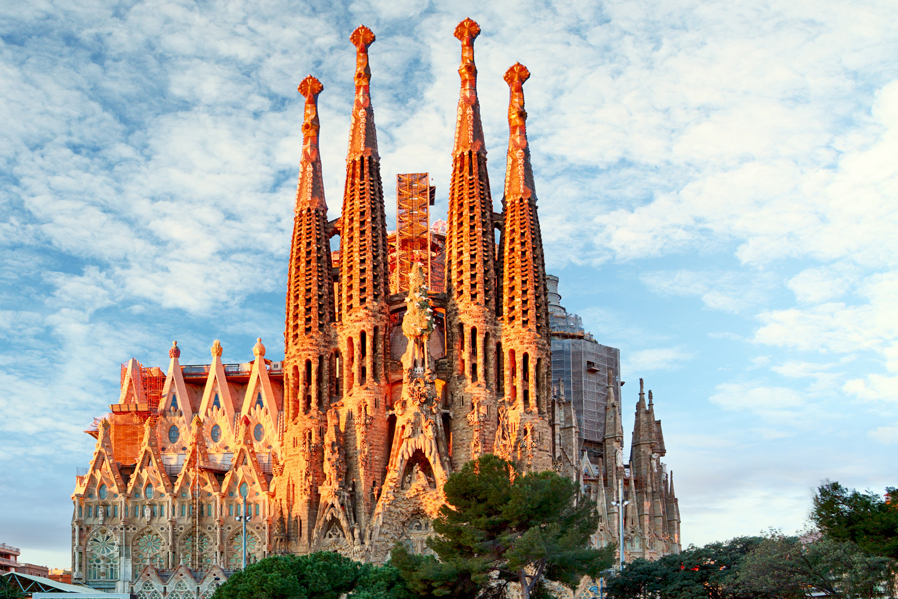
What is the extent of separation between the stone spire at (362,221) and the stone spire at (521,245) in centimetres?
600

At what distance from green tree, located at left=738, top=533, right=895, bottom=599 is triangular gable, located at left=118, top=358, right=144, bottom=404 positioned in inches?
1486

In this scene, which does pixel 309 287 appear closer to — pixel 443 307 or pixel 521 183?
pixel 443 307

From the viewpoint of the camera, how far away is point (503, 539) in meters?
35.0

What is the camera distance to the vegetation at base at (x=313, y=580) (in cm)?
3325

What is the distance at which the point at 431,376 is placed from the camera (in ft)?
164

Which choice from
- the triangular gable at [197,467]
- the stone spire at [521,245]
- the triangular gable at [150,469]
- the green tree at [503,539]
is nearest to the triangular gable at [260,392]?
the triangular gable at [197,467]

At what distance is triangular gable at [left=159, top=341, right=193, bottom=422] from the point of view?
2410 inches

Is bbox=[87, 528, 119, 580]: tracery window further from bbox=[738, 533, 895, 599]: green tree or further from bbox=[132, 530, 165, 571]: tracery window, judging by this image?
bbox=[738, 533, 895, 599]: green tree

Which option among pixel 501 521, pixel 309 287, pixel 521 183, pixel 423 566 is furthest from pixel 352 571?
pixel 521 183

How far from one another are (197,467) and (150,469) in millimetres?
2247

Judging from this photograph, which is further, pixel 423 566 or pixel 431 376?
pixel 431 376

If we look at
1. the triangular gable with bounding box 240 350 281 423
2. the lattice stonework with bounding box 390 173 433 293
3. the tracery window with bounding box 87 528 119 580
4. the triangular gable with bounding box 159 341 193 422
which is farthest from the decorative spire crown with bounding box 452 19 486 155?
the tracery window with bounding box 87 528 119 580

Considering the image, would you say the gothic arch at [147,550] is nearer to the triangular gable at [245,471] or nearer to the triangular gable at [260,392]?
the triangular gable at [245,471]

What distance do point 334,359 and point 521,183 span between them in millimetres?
12521
